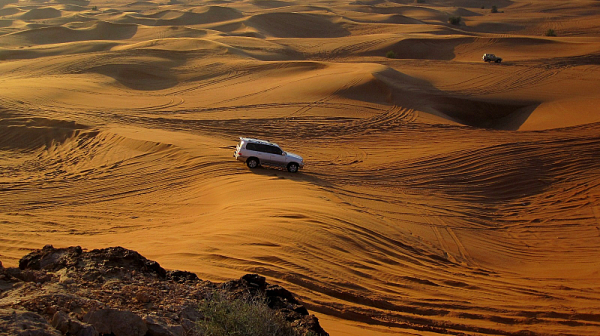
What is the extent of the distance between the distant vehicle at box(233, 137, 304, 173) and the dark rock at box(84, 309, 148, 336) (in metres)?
13.0

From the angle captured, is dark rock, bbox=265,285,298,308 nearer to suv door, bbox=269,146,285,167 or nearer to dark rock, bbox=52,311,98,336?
dark rock, bbox=52,311,98,336

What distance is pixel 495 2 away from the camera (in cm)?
9444

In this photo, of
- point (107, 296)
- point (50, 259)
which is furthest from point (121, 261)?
point (107, 296)

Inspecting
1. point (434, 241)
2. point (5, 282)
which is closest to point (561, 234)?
point (434, 241)

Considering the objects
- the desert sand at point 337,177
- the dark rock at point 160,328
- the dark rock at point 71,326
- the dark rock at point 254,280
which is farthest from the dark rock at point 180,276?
the dark rock at point 71,326

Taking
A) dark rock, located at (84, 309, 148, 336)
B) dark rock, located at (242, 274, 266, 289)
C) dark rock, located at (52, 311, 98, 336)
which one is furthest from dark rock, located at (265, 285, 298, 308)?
dark rock, located at (52, 311, 98, 336)

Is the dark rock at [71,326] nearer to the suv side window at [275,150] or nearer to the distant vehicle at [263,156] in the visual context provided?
the distant vehicle at [263,156]

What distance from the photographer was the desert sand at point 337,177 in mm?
9188

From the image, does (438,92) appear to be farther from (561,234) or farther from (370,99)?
(561,234)

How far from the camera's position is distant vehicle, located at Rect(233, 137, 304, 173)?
18.0 metres

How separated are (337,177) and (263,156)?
109 inches

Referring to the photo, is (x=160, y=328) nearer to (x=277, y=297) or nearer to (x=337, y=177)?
(x=277, y=297)

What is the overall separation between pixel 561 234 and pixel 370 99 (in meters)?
16.3

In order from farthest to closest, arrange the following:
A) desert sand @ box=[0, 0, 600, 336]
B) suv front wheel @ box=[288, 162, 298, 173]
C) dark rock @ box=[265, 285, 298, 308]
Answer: suv front wheel @ box=[288, 162, 298, 173] < desert sand @ box=[0, 0, 600, 336] < dark rock @ box=[265, 285, 298, 308]
